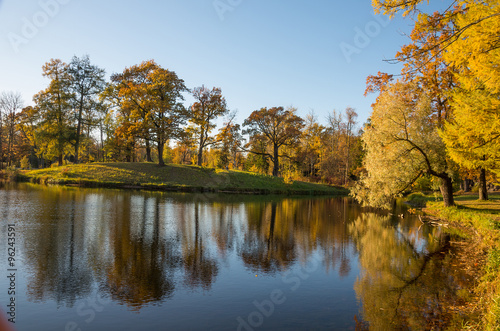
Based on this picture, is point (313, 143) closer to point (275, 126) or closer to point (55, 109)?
point (275, 126)

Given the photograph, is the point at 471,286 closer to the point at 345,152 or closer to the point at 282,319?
the point at 282,319

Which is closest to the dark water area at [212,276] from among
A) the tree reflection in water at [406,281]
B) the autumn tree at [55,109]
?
the tree reflection in water at [406,281]

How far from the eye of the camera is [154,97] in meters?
43.0

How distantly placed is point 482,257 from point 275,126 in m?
41.3

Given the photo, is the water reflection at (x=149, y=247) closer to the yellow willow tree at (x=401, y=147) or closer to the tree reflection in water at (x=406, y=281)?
the tree reflection in water at (x=406, y=281)

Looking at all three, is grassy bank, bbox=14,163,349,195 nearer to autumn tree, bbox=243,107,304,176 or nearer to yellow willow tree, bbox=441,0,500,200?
autumn tree, bbox=243,107,304,176

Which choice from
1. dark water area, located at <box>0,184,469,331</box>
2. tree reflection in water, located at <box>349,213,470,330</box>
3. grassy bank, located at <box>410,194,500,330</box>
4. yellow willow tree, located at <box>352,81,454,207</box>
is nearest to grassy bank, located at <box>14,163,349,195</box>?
dark water area, located at <box>0,184,469,331</box>

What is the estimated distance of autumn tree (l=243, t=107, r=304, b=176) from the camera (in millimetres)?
50469

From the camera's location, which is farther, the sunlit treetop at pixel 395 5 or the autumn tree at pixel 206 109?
the autumn tree at pixel 206 109

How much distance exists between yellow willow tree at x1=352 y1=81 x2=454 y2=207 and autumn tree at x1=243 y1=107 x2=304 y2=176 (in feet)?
93.5

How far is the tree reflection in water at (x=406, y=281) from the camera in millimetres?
6854

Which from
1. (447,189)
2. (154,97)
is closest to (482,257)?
(447,189)

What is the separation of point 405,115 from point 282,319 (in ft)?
60.9

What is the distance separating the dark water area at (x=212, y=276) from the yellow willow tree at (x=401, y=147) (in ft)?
18.9
